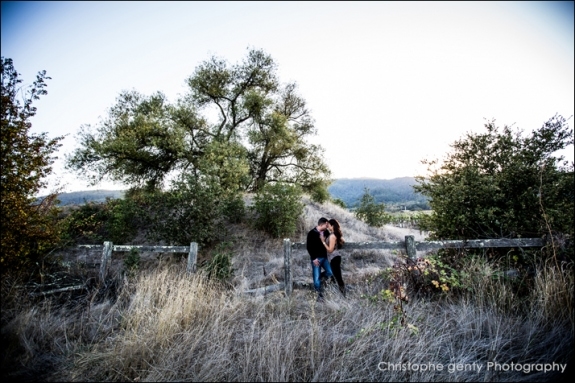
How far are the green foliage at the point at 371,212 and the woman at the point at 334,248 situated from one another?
12.5 metres

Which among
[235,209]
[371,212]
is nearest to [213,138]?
[235,209]

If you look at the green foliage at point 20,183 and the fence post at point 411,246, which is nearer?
the green foliage at point 20,183

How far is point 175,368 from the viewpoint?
2.83 meters

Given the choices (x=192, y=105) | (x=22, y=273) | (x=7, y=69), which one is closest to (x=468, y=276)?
(x=22, y=273)

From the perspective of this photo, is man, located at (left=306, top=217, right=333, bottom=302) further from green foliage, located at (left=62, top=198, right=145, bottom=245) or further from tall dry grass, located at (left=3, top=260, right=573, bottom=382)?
green foliage, located at (left=62, top=198, right=145, bottom=245)

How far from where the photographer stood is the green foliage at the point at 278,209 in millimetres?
12109

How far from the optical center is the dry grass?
280 centimetres

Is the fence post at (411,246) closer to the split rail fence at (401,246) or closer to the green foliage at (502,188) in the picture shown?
the split rail fence at (401,246)

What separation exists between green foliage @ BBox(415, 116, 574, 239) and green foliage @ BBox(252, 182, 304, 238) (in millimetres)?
7044

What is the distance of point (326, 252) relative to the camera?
6.04 m

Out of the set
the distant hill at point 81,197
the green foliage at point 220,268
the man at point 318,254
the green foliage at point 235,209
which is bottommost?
the green foliage at point 220,268

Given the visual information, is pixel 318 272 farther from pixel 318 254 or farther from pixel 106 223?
pixel 106 223

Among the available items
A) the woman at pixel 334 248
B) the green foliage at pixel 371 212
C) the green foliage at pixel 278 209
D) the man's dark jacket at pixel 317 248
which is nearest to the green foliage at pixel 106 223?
the green foliage at pixel 278 209

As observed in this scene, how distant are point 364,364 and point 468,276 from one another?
9.61 ft
